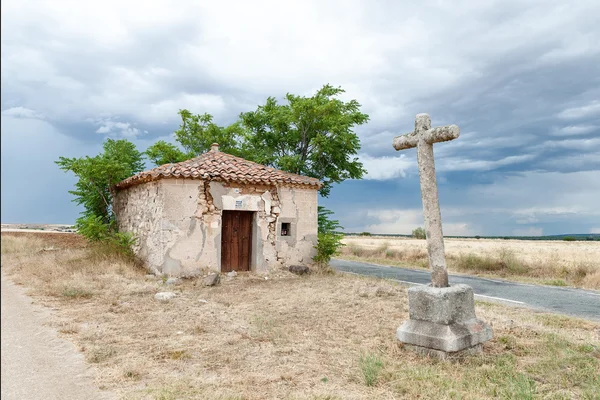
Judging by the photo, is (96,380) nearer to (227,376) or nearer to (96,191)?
(227,376)

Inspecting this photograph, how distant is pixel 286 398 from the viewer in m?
4.12

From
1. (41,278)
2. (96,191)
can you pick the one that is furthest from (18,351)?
(96,191)

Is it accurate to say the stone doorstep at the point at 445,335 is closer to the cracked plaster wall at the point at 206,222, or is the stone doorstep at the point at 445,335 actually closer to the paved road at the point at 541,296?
the paved road at the point at 541,296

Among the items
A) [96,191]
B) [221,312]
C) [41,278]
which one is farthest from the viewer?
[96,191]

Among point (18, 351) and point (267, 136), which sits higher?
point (267, 136)

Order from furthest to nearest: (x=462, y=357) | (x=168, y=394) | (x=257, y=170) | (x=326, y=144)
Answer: (x=326, y=144)
(x=257, y=170)
(x=462, y=357)
(x=168, y=394)

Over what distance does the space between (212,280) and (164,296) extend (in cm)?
231

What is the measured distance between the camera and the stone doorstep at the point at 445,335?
17.0ft

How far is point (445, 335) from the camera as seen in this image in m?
5.23

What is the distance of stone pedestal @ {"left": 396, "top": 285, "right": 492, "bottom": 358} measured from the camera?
207 inches

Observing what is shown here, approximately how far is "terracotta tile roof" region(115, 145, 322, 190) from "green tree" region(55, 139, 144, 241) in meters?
0.83

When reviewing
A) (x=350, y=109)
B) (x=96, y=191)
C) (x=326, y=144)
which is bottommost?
(x=96, y=191)

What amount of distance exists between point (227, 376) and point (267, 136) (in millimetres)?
15955

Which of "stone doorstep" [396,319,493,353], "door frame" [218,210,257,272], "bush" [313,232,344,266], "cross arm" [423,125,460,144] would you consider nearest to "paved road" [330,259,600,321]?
"bush" [313,232,344,266]
